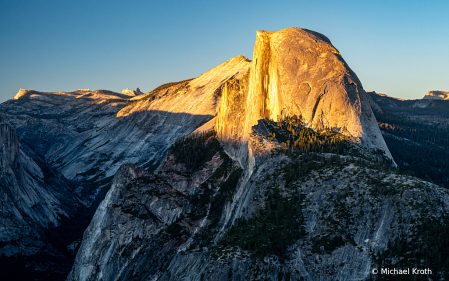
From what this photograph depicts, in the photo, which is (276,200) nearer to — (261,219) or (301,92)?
(261,219)

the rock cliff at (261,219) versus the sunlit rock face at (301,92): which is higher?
the sunlit rock face at (301,92)

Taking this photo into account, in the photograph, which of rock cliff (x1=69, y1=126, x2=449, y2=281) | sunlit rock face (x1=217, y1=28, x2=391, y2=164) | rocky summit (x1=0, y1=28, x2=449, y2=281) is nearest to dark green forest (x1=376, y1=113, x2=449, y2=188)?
rocky summit (x1=0, y1=28, x2=449, y2=281)

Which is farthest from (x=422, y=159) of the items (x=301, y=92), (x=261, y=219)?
(x=261, y=219)

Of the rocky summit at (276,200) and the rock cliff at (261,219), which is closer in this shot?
the rock cliff at (261,219)

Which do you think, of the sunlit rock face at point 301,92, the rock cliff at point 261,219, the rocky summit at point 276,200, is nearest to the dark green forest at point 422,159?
the rocky summit at point 276,200

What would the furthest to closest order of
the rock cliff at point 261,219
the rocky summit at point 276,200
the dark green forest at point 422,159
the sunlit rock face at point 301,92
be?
the dark green forest at point 422,159 < the sunlit rock face at point 301,92 < the rocky summit at point 276,200 < the rock cliff at point 261,219

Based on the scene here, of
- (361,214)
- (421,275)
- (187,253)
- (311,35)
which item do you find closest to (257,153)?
(187,253)

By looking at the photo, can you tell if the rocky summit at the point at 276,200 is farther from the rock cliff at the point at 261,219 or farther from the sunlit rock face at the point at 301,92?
the sunlit rock face at the point at 301,92

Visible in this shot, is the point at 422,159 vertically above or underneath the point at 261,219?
above

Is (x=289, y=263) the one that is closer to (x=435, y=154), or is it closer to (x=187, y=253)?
(x=187, y=253)
